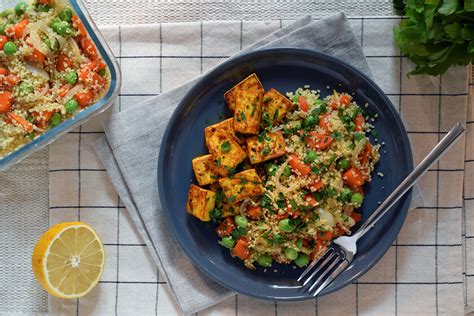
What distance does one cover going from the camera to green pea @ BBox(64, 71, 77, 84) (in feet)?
8.47

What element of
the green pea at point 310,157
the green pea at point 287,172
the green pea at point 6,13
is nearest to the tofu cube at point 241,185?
the green pea at point 287,172

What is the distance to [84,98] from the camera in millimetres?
2602

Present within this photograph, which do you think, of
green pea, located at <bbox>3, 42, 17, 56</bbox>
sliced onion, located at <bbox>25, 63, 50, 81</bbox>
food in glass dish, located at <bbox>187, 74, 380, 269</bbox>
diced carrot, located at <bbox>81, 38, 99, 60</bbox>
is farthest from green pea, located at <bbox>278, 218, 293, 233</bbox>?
green pea, located at <bbox>3, 42, 17, 56</bbox>

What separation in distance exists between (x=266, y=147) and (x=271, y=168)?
3.9 inches

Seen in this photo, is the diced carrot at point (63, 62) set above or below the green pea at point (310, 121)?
above

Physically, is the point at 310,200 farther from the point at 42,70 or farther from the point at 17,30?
the point at 17,30

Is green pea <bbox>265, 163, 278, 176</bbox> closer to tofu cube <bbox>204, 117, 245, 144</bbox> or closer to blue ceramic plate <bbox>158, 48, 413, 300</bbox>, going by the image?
tofu cube <bbox>204, 117, 245, 144</bbox>

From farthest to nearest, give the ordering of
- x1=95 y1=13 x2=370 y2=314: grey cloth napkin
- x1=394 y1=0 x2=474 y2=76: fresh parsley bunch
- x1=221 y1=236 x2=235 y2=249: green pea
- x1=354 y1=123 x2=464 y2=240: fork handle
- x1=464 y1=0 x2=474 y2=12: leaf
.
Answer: x1=95 y1=13 x2=370 y2=314: grey cloth napkin → x1=221 y1=236 x2=235 y2=249: green pea → x1=354 y1=123 x2=464 y2=240: fork handle → x1=394 y1=0 x2=474 y2=76: fresh parsley bunch → x1=464 y1=0 x2=474 y2=12: leaf

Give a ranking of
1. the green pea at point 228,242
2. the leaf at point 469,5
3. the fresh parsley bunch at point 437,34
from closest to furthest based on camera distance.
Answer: the leaf at point 469,5 → the fresh parsley bunch at point 437,34 → the green pea at point 228,242

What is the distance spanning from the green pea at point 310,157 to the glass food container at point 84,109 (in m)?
0.84

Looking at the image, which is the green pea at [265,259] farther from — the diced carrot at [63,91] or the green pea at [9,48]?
the green pea at [9,48]

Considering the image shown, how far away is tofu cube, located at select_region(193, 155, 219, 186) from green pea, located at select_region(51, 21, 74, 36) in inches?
29.8

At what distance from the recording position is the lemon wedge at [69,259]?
8.64ft

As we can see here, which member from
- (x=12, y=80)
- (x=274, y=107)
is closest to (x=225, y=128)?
(x=274, y=107)
